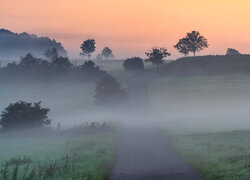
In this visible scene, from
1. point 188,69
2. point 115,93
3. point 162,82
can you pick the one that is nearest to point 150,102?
point 115,93

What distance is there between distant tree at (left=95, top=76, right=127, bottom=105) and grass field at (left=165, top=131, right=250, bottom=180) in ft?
120

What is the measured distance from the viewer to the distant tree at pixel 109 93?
85.1m

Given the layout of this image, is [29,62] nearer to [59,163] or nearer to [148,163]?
[59,163]

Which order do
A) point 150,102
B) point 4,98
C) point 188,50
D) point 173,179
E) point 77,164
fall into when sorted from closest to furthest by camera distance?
point 173,179 → point 77,164 → point 150,102 → point 4,98 → point 188,50

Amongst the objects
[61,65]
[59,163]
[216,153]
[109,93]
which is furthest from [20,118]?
[61,65]

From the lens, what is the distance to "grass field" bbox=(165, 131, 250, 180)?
2325 centimetres

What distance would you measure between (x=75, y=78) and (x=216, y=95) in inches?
2476

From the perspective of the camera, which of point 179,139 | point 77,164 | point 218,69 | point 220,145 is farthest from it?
point 218,69

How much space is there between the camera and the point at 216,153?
3138cm

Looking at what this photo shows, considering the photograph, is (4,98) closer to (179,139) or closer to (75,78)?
(75,78)

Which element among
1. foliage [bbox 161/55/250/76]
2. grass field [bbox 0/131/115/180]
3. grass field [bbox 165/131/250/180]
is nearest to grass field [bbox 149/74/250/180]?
grass field [bbox 165/131/250/180]

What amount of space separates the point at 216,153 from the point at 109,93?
55457mm

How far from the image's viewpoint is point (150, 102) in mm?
95625

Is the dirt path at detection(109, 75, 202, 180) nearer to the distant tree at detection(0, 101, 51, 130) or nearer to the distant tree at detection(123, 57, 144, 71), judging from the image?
the distant tree at detection(0, 101, 51, 130)
